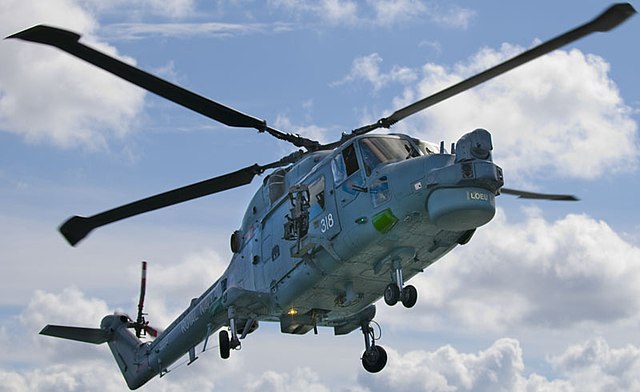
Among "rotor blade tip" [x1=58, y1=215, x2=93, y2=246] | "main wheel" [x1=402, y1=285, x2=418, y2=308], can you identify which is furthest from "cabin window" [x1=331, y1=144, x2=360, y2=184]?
"rotor blade tip" [x1=58, y1=215, x2=93, y2=246]

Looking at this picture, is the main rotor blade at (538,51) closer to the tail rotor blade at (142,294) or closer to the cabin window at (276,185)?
the cabin window at (276,185)

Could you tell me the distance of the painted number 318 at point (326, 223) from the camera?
1683 cm

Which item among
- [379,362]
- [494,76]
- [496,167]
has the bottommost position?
[379,362]

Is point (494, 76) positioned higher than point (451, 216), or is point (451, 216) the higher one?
point (494, 76)

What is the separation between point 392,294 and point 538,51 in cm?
538

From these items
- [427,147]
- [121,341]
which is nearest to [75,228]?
[427,147]

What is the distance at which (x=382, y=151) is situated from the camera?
54.0 feet

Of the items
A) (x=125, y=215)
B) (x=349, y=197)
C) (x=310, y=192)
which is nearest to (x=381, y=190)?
(x=349, y=197)

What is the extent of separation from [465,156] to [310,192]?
371 centimetres

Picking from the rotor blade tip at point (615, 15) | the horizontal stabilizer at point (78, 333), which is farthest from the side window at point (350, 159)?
the horizontal stabilizer at point (78, 333)

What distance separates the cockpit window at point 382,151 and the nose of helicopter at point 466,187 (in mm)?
1353

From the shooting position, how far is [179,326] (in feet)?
73.9

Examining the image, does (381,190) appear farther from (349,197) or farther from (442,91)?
(442,91)

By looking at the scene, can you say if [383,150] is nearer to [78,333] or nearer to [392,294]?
[392,294]
